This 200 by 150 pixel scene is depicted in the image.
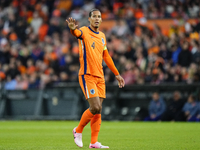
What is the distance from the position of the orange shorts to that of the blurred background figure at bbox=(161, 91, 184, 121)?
28.4 feet

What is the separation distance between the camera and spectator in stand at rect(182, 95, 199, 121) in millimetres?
15305

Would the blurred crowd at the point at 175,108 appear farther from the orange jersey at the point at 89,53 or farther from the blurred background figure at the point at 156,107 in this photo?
the orange jersey at the point at 89,53

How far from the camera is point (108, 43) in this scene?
19234mm

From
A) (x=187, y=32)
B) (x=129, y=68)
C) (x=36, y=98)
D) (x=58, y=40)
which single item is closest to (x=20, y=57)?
(x=58, y=40)

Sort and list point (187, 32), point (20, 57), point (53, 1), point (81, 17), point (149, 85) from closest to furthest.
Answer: point (149, 85) → point (187, 32) → point (20, 57) → point (81, 17) → point (53, 1)

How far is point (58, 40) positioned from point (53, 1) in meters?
5.07

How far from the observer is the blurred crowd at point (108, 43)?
16.6m

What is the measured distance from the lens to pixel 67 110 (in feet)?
58.6

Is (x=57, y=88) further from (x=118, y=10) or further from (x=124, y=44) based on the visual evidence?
(x=118, y=10)

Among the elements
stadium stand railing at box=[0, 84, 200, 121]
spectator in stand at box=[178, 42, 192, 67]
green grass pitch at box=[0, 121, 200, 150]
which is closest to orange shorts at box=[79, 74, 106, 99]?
green grass pitch at box=[0, 121, 200, 150]

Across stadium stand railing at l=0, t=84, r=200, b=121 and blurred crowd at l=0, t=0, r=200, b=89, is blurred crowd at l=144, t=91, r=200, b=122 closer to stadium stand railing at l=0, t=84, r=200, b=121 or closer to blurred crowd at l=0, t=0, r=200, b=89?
stadium stand railing at l=0, t=84, r=200, b=121

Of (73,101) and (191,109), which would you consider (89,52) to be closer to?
(191,109)

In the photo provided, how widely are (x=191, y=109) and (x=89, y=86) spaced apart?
28.9 ft

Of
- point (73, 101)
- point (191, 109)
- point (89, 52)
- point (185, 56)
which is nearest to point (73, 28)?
point (89, 52)
